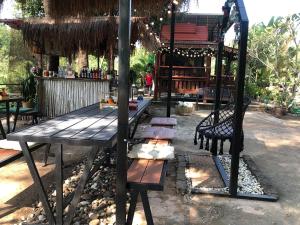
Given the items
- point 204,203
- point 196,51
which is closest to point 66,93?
point 204,203

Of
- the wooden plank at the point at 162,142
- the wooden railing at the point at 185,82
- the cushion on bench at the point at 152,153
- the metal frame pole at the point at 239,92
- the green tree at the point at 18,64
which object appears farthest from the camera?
the green tree at the point at 18,64

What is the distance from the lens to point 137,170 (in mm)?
3139

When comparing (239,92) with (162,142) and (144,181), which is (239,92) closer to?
(162,142)

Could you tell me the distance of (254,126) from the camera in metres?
9.85

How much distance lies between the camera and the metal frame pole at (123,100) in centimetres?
258

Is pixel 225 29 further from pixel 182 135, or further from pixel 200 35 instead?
pixel 200 35

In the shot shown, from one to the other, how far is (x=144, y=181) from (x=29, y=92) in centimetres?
685

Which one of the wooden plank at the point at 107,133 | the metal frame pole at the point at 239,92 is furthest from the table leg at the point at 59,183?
the metal frame pole at the point at 239,92

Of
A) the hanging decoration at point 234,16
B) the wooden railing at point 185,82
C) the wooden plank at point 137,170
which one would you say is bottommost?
the wooden plank at point 137,170

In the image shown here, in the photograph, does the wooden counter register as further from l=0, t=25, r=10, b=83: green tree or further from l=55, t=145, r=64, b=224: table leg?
l=0, t=25, r=10, b=83: green tree

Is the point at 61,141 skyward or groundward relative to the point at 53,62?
groundward

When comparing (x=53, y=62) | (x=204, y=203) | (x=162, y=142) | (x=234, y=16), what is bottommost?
(x=204, y=203)

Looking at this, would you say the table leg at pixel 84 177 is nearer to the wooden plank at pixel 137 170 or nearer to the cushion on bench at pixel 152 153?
the wooden plank at pixel 137 170

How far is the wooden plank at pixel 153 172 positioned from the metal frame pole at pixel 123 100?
21 cm
